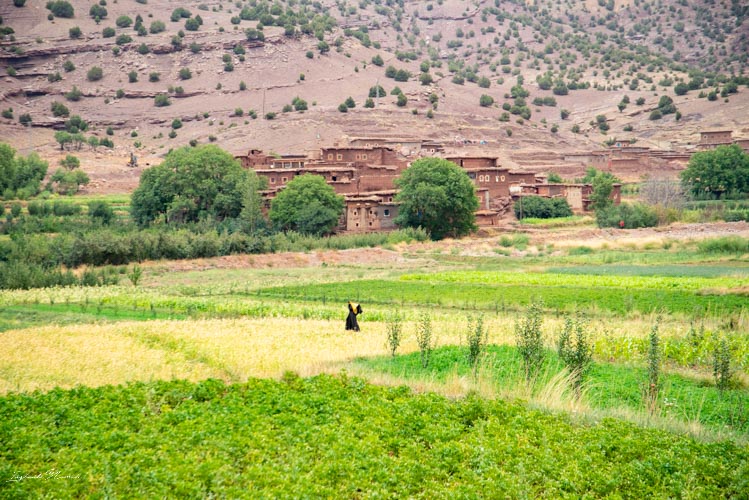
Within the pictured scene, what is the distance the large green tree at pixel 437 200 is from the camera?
60.9 m

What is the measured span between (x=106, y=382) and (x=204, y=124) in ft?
291

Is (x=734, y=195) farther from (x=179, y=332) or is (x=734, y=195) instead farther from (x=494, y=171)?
(x=179, y=332)

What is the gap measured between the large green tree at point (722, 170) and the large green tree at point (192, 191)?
136 feet

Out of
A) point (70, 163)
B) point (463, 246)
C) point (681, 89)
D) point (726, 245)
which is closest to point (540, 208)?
point (463, 246)

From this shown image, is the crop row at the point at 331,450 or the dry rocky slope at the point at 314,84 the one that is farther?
the dry rocky slope at the point at 314,84

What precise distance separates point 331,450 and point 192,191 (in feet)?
180

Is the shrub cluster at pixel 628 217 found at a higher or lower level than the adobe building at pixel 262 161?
lower

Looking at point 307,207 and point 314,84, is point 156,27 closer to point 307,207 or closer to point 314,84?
point 314,84

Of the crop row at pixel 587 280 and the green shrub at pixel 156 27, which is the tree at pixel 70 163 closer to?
the crop row at pixel 587 280

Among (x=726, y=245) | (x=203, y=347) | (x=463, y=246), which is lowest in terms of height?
(x=203, y=347)

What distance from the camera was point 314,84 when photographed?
11725cm

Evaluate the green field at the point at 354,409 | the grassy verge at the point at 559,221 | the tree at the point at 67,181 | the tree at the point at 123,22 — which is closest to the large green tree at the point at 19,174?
the tree at the point at 67,181

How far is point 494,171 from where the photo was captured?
71.1 m

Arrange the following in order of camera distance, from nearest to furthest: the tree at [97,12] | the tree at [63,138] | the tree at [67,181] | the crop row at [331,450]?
the crop row at [331,450] < the tree at [67,181] < the tree at [63,138] < the tree at [97,12]
